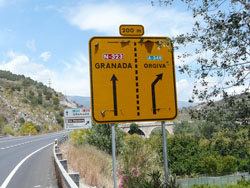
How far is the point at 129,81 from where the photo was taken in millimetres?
4664

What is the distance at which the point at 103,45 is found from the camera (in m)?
4.68

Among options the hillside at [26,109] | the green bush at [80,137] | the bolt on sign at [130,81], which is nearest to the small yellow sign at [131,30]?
the bolt on sign at [130,81]

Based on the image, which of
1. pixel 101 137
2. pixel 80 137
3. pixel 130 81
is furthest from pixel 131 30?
pixel 80 137

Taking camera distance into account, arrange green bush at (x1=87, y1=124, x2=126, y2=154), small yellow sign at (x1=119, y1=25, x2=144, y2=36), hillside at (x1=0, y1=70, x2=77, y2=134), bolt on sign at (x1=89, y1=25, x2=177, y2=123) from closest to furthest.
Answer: bolt on sign at (x1=89, y1=25, x2=177, y2=123) < small yellow sign at (x1=119, y1=25, x2=144, y2=36) < green bush at (x1=87, y1=124, x2=126, y2=154) < hillside at (x1=0, y1=70, x2=77, y2=134)

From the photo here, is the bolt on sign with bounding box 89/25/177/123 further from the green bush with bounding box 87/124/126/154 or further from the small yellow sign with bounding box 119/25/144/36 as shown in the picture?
the green bush with bounding box 87/124/126/154

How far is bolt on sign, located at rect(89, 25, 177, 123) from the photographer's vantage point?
4.60m

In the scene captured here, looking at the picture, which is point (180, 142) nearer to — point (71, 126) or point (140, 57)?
point (71, 126)

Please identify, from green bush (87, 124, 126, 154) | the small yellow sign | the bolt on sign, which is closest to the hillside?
green bush (87, 124, 126, 154)

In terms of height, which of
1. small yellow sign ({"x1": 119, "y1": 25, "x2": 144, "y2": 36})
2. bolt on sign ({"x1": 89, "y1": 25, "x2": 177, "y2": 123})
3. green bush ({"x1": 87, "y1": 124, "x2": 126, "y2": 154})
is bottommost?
green bush ({"x1": 87, "y1": 124, "x2": 126, "y2": 154})

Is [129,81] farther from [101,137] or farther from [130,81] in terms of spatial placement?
[101,137]

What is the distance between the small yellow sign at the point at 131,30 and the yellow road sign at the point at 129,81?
0.24 feet

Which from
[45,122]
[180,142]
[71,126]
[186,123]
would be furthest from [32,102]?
[71,126]

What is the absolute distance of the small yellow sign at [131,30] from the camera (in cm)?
471

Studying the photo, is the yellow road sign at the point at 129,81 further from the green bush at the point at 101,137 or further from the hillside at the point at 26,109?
the hillside at the point at 26,109
